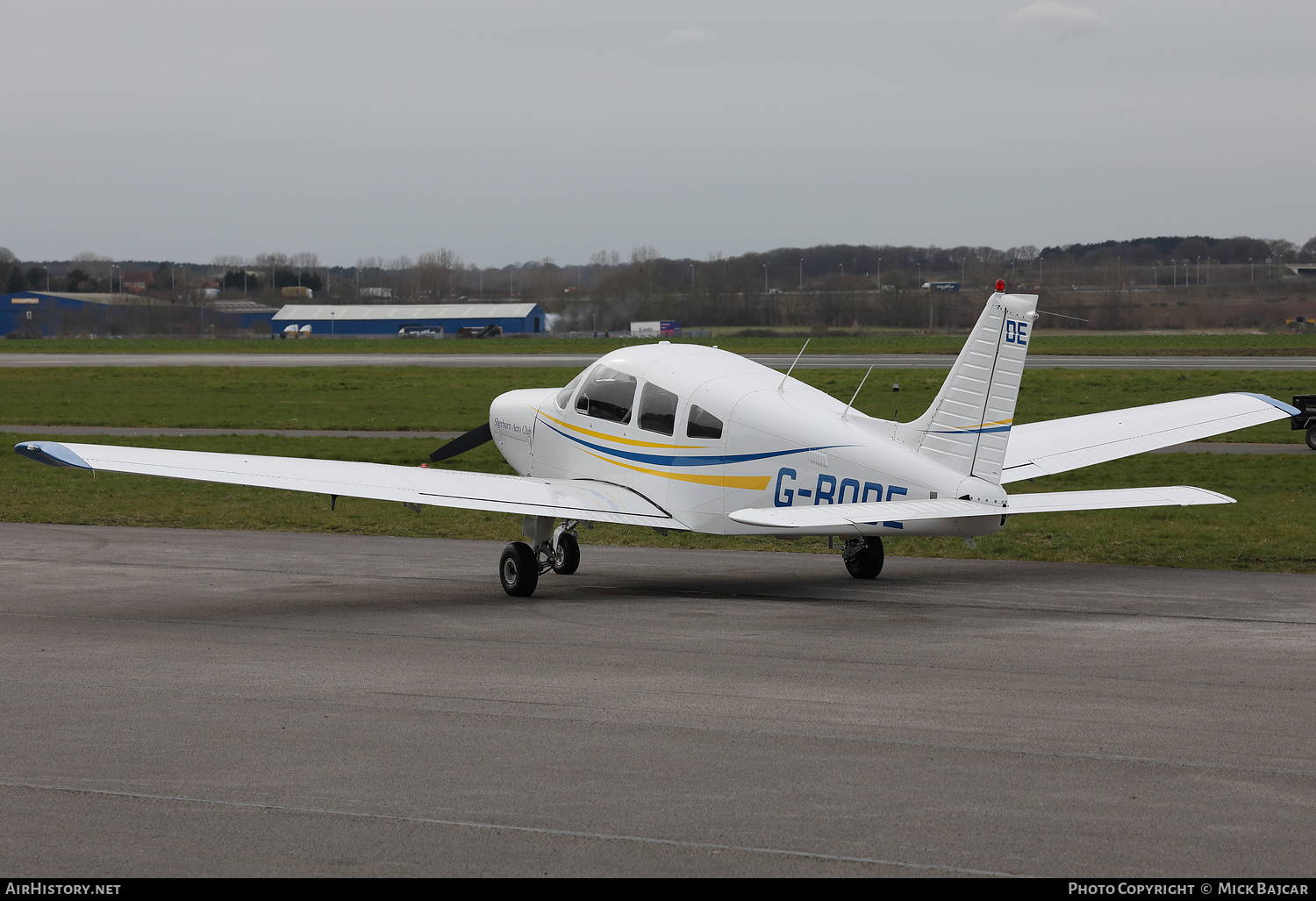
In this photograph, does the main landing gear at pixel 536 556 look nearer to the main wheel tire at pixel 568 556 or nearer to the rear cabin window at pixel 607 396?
the main wheel tire at pixel 568 556

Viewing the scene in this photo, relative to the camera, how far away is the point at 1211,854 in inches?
234

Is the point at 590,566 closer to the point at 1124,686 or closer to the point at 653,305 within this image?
the point at 1124,686

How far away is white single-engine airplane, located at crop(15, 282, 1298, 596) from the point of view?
481 inches

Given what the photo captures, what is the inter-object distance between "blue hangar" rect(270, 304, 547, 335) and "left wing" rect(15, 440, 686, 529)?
12424 centimetres

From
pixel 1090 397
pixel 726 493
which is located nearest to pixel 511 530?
pixel 726 493

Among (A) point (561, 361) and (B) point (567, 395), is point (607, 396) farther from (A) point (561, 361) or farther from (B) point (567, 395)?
(A) point (561, 361)

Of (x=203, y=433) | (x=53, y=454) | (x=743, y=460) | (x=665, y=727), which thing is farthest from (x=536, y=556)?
(x=203, y=433)

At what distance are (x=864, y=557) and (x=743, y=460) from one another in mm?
2300

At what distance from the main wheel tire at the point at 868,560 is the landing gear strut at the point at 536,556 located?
125 inches

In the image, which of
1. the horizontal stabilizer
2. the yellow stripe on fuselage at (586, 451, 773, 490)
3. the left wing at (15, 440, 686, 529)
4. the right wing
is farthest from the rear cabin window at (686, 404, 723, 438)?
the right wing

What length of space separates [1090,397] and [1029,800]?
3463cm

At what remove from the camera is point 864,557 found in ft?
48.1

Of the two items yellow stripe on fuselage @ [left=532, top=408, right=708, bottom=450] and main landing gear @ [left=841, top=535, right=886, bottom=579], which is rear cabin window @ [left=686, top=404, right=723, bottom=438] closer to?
yellow stripe on fuselage @ [left=532, top=408, right=708, bottom=450]

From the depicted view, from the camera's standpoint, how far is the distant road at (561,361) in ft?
184
